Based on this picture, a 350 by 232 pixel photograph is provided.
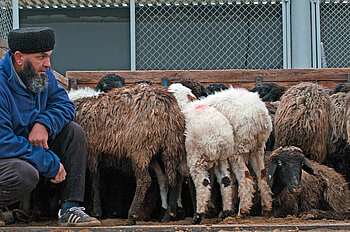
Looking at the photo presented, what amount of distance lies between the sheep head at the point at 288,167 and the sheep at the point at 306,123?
0.59m

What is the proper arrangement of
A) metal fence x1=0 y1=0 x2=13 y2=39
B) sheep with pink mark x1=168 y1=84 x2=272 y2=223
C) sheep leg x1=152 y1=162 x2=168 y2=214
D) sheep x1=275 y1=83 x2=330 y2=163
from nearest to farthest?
sheep with pink mark x1=168 y1=84 x2=272 y2=223, sheep leg x1=152 y1=162 x2=168 y2=214, sheep x1=275 y1=83 x2=330 y2=163, metal fence x1=0 y1=0 x2=13 y2=39

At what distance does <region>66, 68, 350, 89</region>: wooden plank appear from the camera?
25.1 feet

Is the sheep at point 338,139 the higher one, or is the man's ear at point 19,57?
the man's ear at point 19,57

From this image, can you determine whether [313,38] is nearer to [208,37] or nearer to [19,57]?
[208,37]

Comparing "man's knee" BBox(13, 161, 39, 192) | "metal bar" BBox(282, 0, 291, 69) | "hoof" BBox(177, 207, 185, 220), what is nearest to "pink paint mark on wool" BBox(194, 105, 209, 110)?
"hoof" BBox(177, 207, 185, 220)

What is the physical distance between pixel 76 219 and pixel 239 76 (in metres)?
4.40

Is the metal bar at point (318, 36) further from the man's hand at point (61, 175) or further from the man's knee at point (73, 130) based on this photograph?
the man's hand at point (61, 175)

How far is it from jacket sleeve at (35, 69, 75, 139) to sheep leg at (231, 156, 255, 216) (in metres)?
1.68

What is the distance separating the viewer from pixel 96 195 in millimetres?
4906

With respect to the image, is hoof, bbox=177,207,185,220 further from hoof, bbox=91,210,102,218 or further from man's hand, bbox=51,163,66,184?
man's hand, bbox=51,163,66,184

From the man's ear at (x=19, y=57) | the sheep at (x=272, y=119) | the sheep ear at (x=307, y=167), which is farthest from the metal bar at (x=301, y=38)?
the man's ear at (x=19, y=57)

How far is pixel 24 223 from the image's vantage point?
4723 mm

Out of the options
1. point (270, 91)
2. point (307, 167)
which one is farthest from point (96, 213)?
point (270, 91)

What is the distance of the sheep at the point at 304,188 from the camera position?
5102mm
